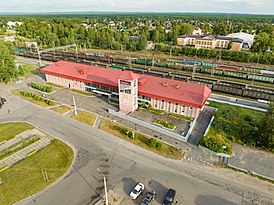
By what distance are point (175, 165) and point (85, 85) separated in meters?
38.4

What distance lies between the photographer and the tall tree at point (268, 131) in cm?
3553

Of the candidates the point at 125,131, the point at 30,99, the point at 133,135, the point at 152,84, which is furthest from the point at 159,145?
the point at 30,99

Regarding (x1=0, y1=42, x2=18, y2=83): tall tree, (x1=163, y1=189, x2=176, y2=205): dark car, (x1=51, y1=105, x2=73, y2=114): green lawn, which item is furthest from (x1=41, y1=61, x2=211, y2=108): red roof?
(x1=163, y1=189, x2=176, y2=205): dark car

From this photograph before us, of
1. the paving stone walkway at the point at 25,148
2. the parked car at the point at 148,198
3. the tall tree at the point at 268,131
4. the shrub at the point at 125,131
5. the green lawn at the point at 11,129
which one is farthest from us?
the shrub at the point at 125,131

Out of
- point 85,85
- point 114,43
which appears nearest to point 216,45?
point 114,43

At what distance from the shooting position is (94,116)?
47594mm

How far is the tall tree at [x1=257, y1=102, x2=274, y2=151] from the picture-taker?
117 feet

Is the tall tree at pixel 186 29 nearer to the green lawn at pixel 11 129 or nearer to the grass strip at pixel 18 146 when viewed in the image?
the green lawn at pixel 11 129

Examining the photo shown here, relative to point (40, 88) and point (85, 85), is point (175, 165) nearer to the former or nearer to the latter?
point (85, 85)

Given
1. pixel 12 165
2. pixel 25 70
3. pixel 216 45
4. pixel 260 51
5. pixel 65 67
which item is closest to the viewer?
pixel 12 165

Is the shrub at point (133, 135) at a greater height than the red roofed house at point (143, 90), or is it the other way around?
the red roofed house at point (143, 90)

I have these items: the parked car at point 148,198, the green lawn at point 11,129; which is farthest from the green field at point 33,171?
the parked car at point 148,198

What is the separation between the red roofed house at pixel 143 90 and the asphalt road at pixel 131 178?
41.0 ft

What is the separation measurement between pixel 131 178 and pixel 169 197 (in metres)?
6.71
